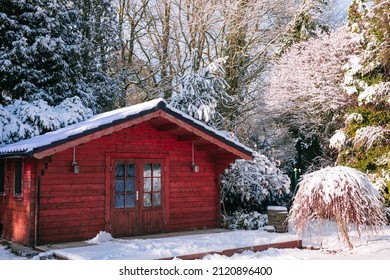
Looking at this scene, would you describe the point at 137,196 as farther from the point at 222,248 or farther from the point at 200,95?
the point at 200,95

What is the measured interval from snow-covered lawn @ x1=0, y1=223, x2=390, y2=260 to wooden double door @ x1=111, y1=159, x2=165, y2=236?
74 centimetres

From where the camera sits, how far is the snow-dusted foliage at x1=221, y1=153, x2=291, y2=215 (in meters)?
14.1

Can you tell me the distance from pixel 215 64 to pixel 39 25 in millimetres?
6797

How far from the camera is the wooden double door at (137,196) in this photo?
11039 mm

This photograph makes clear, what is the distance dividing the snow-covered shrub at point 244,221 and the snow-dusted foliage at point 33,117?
6.20 m

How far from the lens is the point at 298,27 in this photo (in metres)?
21.3

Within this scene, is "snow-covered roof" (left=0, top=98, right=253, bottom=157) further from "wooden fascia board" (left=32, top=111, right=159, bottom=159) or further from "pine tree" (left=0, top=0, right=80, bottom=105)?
"pine tree" (left=0, top=0, right=80, bottom=105)

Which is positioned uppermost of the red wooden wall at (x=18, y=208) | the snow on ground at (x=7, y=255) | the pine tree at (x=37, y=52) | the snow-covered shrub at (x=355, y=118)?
the pine tree at (x=37, y=52)

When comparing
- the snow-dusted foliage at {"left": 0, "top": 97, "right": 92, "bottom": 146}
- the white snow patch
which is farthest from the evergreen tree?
the white snow patch

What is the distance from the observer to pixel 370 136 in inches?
575

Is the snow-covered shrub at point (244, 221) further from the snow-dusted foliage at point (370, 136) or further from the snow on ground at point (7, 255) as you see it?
the snow on ground at point (7, 255)

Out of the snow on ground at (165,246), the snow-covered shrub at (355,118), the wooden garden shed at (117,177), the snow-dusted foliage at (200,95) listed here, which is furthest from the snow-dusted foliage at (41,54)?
the snow-covered shrub at (355,118)
